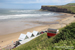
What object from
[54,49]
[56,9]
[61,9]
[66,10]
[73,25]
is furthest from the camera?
[56,9]

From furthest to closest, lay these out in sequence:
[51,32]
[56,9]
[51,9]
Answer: [51,9]
[56,9]
[51,32]

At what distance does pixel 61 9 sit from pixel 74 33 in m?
111

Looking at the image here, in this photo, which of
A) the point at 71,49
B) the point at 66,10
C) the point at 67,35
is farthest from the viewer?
the point at 66,10

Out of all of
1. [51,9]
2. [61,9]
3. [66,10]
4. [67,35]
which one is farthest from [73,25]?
[51,9]

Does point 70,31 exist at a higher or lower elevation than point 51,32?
higher

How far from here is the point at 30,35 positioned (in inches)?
685

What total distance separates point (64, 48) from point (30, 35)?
12.9 meters

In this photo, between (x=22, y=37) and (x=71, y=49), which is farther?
(x=22, y=37)

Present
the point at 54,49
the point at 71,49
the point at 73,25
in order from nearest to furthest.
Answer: the point at 71,49, the point at 54,49, the point at 73,25

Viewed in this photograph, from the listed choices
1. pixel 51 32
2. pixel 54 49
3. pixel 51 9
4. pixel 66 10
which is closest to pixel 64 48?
pixel 54 49

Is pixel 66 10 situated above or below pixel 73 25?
below

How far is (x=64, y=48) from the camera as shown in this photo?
494 centimetres

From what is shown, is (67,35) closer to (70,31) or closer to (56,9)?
(70,31)

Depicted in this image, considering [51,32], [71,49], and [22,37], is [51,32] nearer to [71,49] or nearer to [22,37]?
[22,37]
